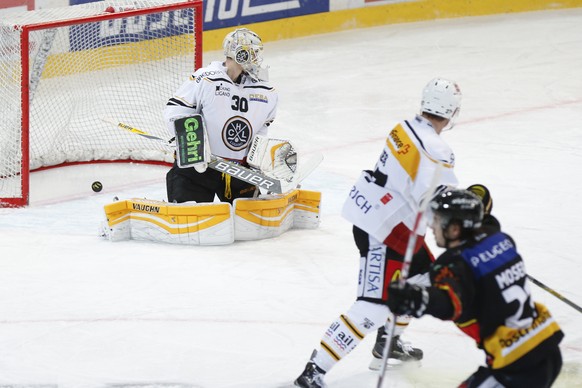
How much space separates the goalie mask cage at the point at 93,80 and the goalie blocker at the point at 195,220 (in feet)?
2.73

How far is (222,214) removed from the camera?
511 centimetres

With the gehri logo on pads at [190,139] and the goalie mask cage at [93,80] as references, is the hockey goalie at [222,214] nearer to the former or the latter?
the gehri logo on pads at [190,139]

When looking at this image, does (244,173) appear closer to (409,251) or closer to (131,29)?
(131,29)

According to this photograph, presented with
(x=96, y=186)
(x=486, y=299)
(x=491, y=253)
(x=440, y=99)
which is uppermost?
(x=440, y=99)

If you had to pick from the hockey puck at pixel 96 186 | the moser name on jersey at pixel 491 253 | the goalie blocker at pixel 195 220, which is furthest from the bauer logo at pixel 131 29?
the moser name on jersey at pixel 491 253

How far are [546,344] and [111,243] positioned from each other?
2.70 meters

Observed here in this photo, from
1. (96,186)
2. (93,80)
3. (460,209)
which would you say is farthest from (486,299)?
(93,80)

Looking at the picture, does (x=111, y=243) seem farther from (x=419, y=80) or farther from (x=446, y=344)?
(x=419, y=80)

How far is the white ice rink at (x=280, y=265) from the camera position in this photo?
3.90 meters

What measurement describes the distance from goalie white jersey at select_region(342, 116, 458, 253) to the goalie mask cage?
8.71 feet

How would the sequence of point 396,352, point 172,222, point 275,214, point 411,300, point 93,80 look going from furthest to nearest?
point 93,80 < point 275,214 < point 172,222 < point 396,352 < point 411,300

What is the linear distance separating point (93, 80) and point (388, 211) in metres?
3.44

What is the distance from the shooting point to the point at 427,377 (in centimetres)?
385

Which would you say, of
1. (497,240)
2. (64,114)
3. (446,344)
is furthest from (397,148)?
(64,114)
